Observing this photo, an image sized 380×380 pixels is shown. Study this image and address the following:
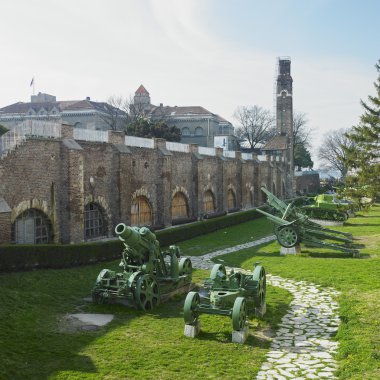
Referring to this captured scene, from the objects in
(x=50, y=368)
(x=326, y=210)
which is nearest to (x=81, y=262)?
(x=50, y=368)

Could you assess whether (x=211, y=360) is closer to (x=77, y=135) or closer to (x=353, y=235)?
(x=77, y=135)

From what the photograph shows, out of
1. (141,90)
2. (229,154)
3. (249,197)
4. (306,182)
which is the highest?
(141,90)

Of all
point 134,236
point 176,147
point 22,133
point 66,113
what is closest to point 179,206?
point 176,147

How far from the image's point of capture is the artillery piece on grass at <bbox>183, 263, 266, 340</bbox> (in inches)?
352

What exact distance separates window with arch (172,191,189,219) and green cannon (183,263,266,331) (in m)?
16.2

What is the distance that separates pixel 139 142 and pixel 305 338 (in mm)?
15822

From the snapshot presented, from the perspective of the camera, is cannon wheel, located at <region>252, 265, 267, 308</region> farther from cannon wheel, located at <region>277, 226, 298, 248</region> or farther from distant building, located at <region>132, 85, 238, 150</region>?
distant building, located at <region>132, 85, 238, 150</region>

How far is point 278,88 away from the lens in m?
60.4

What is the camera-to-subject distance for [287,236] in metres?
18.3

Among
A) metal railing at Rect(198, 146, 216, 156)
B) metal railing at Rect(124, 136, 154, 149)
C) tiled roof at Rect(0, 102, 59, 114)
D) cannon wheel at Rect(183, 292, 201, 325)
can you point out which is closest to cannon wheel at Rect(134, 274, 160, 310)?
cannon wheel at Rect(183, 292, 201, 325)

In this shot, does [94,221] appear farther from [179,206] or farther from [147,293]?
[147,293]

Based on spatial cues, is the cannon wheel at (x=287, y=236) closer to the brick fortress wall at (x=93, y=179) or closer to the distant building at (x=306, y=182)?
the brick fortress wall at (x=93, y=179)

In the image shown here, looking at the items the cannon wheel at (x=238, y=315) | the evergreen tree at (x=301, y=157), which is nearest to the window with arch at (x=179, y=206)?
the cannon wheel at (x=238, y=315)

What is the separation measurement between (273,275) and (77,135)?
31.8ft
